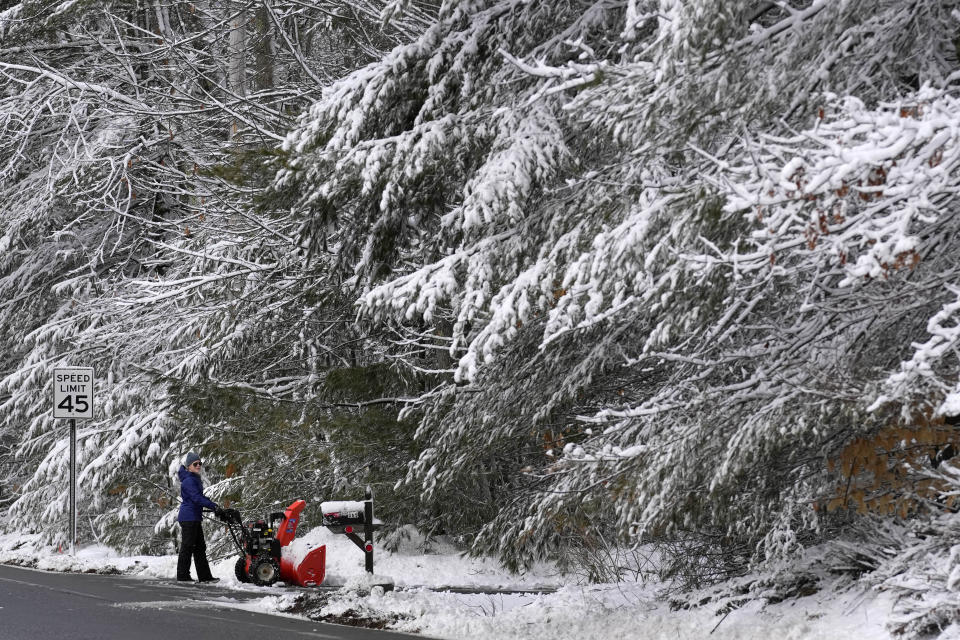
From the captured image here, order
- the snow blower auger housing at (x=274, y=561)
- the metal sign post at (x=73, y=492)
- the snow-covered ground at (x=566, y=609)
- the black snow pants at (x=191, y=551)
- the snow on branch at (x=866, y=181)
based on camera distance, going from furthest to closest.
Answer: the metal sign post at (x=73, y=492) → the black snow pants at (x=191, y=551) → the snow blower auger housing at (x=274, y=561) → the snow-covered ground at (x=566, y=609) → the snow on branch at (x=866, y=181)

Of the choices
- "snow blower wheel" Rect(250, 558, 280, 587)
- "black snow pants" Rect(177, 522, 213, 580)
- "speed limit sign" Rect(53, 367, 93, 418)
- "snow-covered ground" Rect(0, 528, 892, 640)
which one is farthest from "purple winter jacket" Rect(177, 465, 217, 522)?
"speed limit sign" Rect(53, 367, 93, 418)

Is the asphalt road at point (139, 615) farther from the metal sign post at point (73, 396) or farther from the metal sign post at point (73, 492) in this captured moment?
the metal sign post at point (73, 396)

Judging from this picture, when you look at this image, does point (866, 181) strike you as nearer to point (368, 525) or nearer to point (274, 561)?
point (368, 525)

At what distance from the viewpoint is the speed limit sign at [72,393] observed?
59.9 feet

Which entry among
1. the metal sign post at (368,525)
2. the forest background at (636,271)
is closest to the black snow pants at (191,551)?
the forest background at (636,271)

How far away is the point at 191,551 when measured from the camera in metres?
13.7

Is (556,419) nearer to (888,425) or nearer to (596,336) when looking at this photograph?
(596,336)

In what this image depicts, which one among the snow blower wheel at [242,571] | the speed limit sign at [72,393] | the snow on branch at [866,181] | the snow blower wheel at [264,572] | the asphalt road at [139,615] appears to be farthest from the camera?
the speed limit sign at [72,393]

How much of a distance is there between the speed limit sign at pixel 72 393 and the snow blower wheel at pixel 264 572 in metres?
6.92

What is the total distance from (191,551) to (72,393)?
5831 mm

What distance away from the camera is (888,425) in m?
7.03

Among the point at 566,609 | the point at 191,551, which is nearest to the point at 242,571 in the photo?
the point at 191,551

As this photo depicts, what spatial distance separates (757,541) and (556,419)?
202cm

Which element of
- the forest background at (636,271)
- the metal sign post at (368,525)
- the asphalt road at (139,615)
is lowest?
the asphalt road at (139,615)
